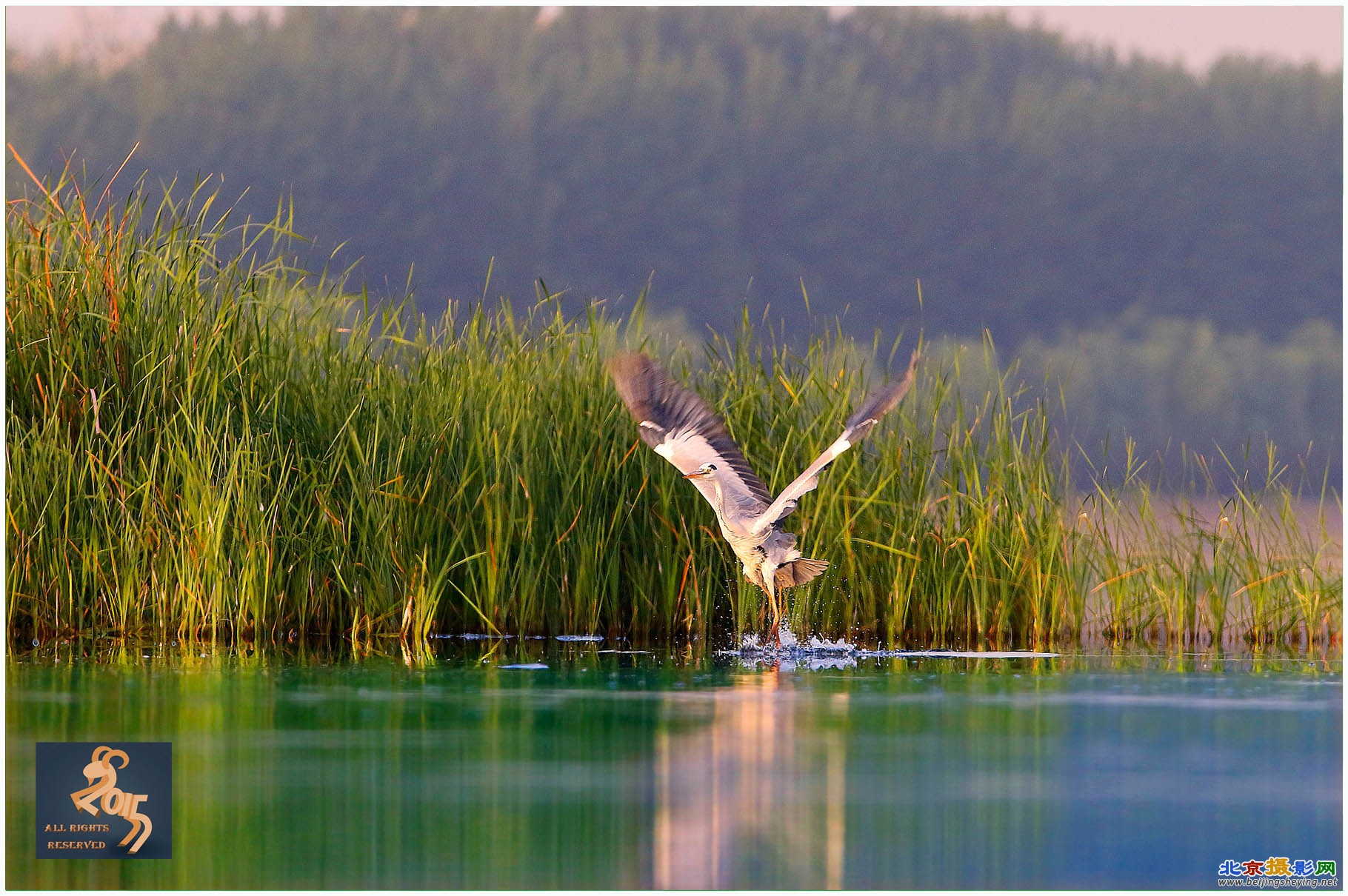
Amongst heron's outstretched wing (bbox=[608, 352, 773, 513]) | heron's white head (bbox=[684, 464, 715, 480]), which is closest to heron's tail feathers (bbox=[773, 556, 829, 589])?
heron's outstretched wing (bbox=[608, 352, 773, 513])

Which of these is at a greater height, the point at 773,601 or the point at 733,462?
the point at 733,462

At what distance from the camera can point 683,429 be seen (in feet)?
27.9

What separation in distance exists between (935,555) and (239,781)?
4459 mm

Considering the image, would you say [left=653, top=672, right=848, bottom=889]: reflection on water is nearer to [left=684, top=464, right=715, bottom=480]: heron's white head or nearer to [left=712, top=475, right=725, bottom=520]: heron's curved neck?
[left=712, top=475, right=725, bottom=520]: heron's curved neck

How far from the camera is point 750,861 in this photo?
467 centimetres

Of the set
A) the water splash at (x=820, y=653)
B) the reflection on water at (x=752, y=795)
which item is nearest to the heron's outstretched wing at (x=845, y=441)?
the water splash at (x=820, y=653)

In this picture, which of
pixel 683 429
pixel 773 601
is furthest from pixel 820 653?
pixel 683 429

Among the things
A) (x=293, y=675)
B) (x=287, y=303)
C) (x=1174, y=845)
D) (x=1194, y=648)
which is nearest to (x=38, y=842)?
(x=293, y=675)

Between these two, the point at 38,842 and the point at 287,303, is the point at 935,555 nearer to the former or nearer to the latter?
the point at 287,303

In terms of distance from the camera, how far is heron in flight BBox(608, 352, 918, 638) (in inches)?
310

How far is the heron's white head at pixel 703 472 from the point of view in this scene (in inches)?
322

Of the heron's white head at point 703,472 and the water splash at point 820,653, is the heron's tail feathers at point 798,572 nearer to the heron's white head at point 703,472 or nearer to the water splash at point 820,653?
the water splash at point 820,653

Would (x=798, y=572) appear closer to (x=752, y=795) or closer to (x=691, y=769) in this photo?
(x=691, y=769)

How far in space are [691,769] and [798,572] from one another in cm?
295
